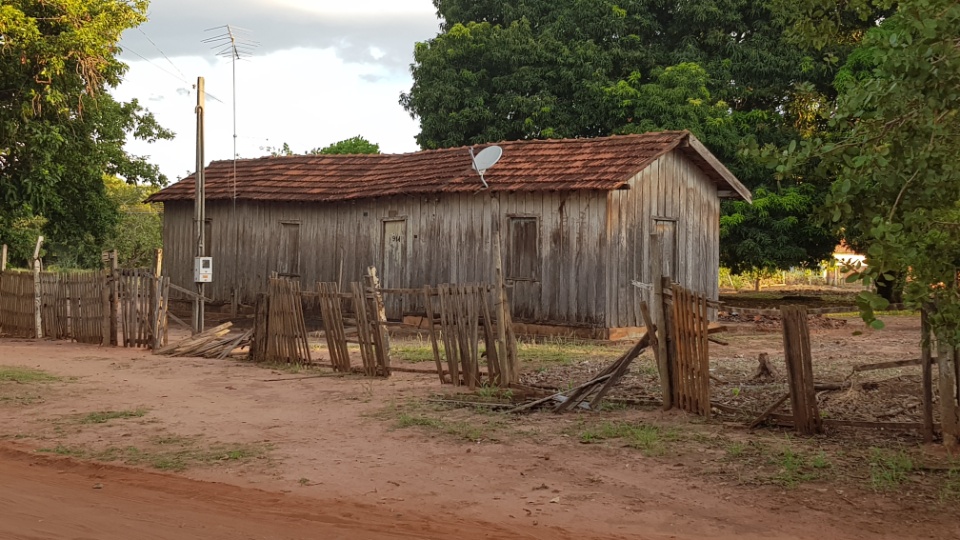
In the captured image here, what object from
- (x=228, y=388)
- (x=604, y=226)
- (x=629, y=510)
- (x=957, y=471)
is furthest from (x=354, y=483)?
(x=604, y=226)

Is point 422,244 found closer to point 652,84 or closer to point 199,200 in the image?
point 199,200

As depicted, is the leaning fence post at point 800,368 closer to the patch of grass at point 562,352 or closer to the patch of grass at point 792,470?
the patch of grass at point 792,470

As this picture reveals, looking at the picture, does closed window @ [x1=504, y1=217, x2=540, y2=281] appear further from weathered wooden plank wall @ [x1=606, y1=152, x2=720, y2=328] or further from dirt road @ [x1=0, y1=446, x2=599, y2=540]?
dirt road @ [x1=0, y1=446, x2=599, y2=540]

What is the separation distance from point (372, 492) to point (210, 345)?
9760 millimetres

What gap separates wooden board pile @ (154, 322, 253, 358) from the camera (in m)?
15.9

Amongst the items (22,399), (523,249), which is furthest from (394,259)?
(22,399)

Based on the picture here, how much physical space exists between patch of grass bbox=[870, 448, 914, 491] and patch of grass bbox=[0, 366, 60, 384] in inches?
408

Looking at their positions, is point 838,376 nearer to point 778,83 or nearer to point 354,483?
point 354,483

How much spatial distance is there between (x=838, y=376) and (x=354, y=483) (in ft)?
24.5

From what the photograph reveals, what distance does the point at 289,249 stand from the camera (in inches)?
907

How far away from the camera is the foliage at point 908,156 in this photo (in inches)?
214

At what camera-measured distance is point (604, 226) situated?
18500mm

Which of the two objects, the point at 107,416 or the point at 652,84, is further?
the point at 652,84

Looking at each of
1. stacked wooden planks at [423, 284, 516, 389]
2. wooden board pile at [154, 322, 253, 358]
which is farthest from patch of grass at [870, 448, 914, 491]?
wooden board pile at [154, 322, 253, 358]
